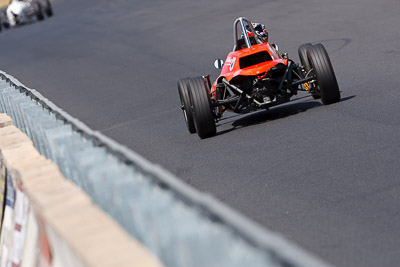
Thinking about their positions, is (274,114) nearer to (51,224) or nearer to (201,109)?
(201,109)

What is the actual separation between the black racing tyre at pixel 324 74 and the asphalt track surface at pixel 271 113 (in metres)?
0.21

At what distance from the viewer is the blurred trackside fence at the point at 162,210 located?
306cm

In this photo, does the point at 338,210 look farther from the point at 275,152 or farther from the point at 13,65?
the point at 13,65

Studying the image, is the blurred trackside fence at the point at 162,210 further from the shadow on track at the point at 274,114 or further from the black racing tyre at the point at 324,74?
the shadow on track at the point at 274,114

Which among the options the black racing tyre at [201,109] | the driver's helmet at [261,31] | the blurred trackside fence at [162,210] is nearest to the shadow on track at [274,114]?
the black racing tyre at [201,109]

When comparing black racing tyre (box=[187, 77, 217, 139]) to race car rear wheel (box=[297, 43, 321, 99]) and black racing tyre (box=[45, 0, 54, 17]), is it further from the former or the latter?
black racing tyre (box=[45, 0, 54, 17])

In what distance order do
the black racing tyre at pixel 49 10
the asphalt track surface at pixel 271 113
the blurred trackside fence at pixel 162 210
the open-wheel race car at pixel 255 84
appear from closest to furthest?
the blurred trackside fence at pixel 162 210 < the asphalt track surface at pixel 271 113 < the open-wheel race car at pixel 255 84 < the black racing tyre at pixel 49 10

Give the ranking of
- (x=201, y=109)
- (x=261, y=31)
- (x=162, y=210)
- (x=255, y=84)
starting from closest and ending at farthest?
(x=162, y=210), (x=201, y=109), (x=255, y=84), (x=261, y=31)

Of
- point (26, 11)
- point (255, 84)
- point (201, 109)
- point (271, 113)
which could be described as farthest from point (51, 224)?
point (26, 11)

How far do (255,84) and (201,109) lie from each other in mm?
807

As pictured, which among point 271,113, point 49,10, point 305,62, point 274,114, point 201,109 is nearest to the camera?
point 201,109

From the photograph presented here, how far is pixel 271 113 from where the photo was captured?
13.8 meters

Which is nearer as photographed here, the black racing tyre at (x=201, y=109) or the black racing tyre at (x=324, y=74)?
the black racing tyre at (x=201, y=109)

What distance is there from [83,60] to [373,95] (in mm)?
15702
